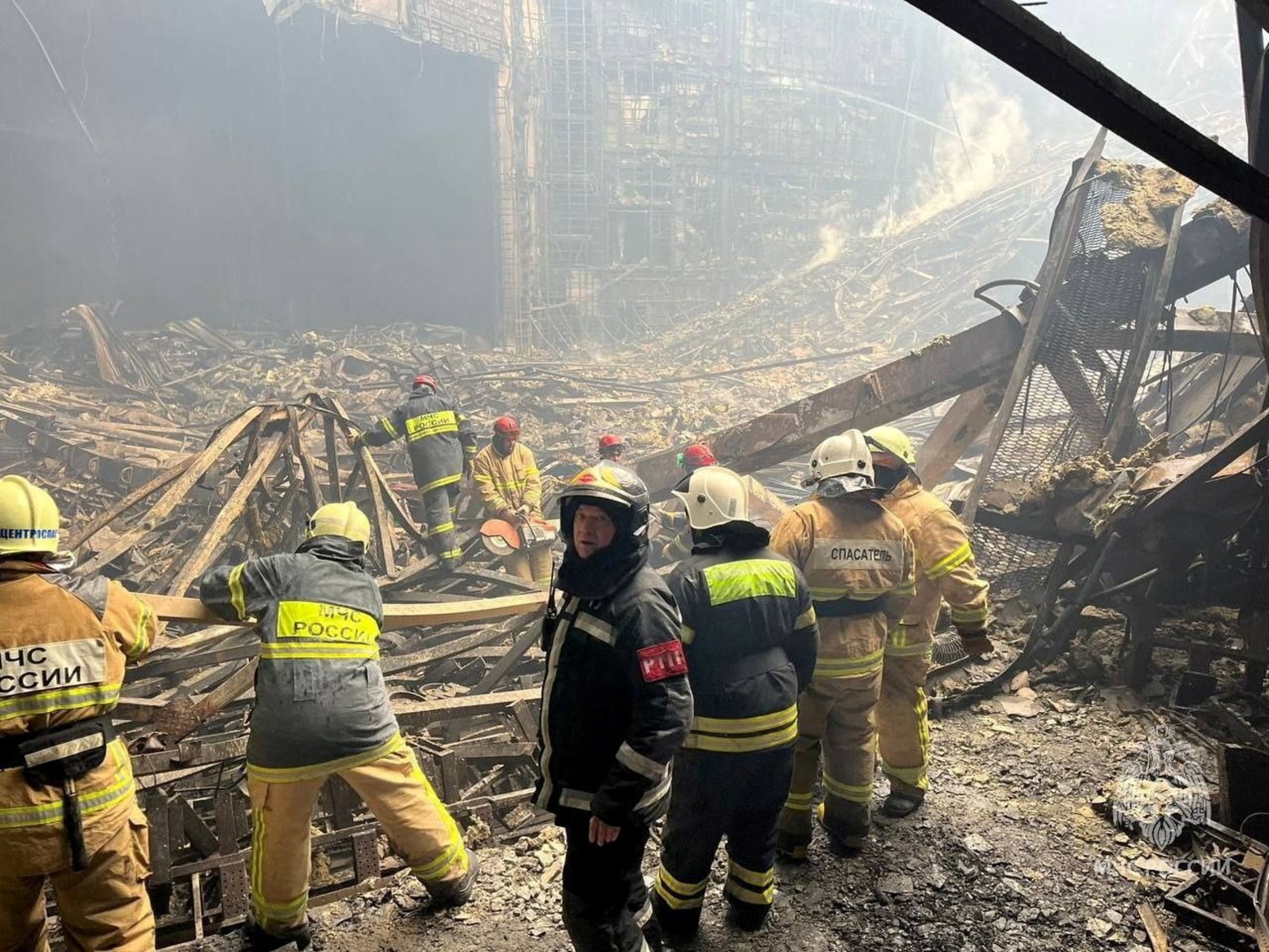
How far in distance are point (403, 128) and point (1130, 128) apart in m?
22.9

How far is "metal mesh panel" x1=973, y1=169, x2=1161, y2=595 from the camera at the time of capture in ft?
19.3

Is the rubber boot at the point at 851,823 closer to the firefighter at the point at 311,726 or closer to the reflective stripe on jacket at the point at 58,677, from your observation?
the firefighter at the point at 311,726

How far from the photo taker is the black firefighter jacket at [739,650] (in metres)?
2.83

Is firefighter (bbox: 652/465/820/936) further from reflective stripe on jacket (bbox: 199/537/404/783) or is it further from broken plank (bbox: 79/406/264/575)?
broken plank (bbox: 79/406/264/575)

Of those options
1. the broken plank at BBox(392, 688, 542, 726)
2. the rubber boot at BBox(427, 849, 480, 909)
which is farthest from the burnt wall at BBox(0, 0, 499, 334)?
the rubber boot at BBox(427, 849, 480, 909)

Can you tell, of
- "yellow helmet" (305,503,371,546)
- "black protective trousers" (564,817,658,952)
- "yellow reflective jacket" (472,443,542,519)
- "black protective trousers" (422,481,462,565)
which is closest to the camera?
"black protective trousers" (564,817,658,952)

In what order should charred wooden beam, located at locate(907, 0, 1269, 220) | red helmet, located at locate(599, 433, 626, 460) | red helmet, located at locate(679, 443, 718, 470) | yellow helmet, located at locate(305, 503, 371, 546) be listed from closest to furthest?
charred wooden beam, located at locate(907, 0, 1269, 220)
yellow helmet, located at locate(305, 503, 371, 546)
red helmet, located at locate(679, 443, 718, 470)
red helmet, located at locate(599, 433, 626, 460)

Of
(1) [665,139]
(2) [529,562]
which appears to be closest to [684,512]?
(2) [529,562]

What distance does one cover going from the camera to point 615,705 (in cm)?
236

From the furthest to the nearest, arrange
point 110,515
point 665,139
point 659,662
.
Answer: point 665,139 < point 110,515 < point 659,662

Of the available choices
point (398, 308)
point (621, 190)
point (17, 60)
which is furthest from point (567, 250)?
point (17, 60)

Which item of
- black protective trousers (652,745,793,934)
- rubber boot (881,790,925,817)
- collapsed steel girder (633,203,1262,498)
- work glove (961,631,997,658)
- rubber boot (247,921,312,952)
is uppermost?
collapsed steel girder (633,203,1262,498)

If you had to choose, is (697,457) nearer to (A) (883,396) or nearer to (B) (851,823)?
(A) (883,396)

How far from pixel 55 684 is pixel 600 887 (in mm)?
1887
